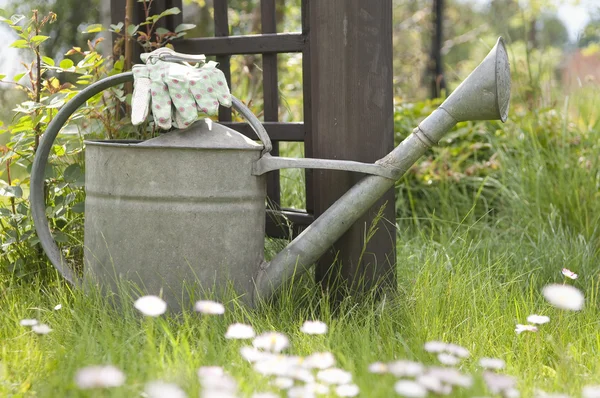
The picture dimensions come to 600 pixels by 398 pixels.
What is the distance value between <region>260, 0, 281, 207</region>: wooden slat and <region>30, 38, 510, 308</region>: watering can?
0.43 meters

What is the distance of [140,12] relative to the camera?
2516 millimetres

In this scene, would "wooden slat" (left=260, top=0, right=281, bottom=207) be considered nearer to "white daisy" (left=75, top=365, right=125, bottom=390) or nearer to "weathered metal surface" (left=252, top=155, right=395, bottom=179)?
"weathered metal surface" (left=252, top=155, right=395, bottom=179)

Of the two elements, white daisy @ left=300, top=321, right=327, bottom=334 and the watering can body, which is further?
the watering can body

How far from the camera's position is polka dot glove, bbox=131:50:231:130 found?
183 centimetres

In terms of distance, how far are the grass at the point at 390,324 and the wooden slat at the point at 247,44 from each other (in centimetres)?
71

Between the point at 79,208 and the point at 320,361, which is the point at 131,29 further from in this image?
the point at 320,361

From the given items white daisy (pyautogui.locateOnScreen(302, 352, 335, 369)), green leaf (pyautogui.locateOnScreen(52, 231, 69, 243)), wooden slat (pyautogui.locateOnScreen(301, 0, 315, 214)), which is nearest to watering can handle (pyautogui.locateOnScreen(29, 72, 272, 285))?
green leaf (pyautogui.locateOnScreen(52, 231, 69, 243))

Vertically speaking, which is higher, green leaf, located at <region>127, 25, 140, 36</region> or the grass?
green leaf, located at <region>127, 25, 140, 36</region>

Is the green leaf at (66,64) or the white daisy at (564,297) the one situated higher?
the green leaf at (66,64)

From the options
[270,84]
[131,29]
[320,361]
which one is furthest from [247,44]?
[320,361]

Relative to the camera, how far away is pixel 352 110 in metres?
2.00

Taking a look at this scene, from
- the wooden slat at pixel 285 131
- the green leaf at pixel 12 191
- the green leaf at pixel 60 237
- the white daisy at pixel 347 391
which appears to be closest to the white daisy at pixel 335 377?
the white daisy at pixel 347 391

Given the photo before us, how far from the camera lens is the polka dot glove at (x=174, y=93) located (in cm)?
183

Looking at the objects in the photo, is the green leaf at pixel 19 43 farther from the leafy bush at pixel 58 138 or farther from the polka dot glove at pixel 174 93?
the polka dot glove at pixel 174 93
